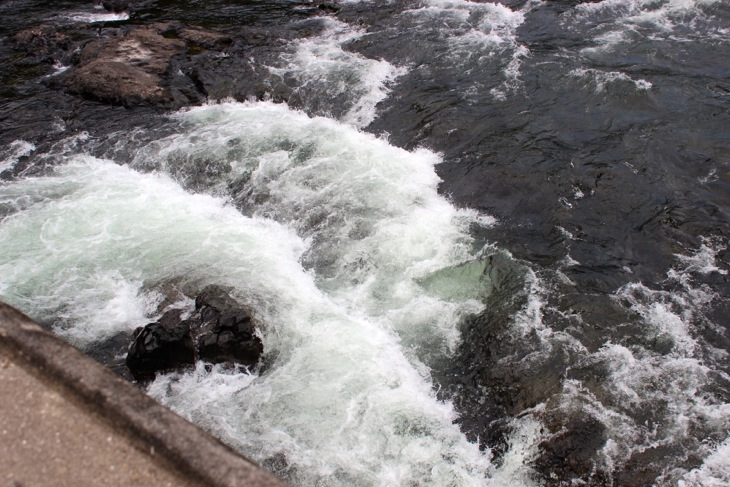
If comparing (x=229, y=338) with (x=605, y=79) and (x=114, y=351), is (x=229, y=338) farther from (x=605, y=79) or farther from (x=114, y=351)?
(x=605, y=79)

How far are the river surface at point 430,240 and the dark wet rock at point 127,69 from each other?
0.39 meters

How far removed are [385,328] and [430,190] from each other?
2.82 meters

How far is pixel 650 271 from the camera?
6781mm

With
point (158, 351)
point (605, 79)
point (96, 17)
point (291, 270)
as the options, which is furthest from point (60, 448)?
point (96, 17)

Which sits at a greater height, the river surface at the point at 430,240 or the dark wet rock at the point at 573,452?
the river surface at the point at 430,240

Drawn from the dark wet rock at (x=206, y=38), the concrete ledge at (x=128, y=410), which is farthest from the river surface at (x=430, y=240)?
the concrete ledge at (x=128, y=410)

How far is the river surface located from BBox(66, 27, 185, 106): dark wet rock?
1.30ft

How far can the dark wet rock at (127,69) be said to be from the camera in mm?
10766

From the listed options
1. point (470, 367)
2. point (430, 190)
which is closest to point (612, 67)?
point (430, 190)

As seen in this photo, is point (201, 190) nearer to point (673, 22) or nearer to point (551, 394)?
point (551, 394)

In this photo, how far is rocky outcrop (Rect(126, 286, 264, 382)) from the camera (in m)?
5.61

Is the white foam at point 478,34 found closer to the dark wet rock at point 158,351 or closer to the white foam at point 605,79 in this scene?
the white foam at point 605,79

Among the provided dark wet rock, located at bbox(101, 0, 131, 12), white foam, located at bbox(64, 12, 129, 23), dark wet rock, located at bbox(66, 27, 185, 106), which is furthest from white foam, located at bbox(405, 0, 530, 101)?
dark wet rock, located at bbox(101, 0, 131, 12)

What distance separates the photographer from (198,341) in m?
5.87
